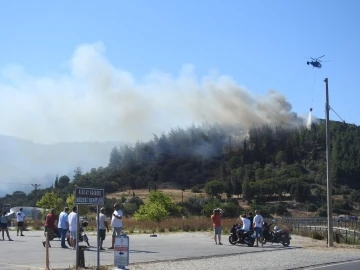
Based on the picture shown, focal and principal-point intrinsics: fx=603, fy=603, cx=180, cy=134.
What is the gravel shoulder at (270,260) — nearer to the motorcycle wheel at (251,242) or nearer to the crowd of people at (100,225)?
the motorcycle wheel at (251,242)

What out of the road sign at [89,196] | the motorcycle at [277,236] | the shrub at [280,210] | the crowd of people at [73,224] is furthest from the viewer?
the shrub at [280,210]

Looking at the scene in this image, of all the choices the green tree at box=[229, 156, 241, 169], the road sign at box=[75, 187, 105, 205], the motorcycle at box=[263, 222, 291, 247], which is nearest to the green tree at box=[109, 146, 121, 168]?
the green tree at box=[229, 156, 241, 169]

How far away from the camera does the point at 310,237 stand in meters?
36.7

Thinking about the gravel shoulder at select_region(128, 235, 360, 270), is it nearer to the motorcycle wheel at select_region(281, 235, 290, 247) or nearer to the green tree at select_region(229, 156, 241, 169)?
the motorcycle wheel at select_region(281, 235, 290, 247)

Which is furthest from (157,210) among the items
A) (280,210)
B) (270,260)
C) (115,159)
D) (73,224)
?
(115,159)

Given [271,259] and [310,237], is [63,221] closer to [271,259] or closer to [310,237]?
[271,259]

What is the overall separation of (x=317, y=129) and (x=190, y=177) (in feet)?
119

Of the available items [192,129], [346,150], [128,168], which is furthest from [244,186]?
[192,129]

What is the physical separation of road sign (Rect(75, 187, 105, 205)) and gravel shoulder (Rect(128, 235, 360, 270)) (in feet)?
8.29

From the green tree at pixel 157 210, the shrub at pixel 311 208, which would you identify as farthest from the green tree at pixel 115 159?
the green tree at pixel 157 210

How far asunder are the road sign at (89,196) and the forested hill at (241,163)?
101789 millimetres

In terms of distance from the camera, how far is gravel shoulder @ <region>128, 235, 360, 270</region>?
61.9ft

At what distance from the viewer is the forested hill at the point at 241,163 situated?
130 metres

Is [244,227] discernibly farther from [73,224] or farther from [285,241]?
[73,224]
